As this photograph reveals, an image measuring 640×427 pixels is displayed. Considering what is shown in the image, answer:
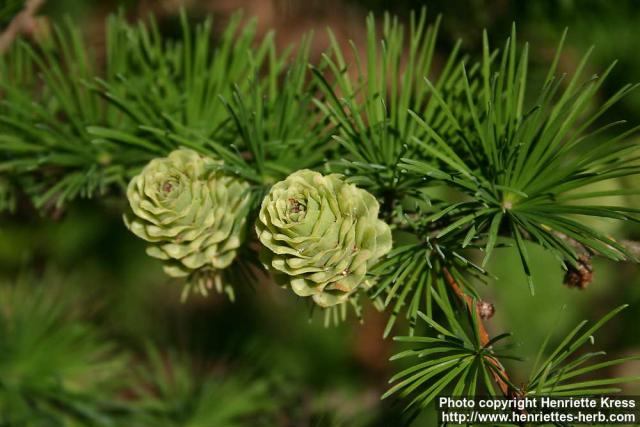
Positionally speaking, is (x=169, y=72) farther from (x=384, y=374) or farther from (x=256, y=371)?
(x=384, y=374)

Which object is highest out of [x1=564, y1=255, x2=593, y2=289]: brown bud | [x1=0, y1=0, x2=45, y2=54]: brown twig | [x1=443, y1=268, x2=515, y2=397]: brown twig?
[x1=0, y1=0, x2=45, y2=54]: brown twig

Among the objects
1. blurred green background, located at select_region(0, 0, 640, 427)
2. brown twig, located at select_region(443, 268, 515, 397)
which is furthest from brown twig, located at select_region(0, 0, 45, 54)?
brown twig, located at select_region(443, 268, 515, 397)

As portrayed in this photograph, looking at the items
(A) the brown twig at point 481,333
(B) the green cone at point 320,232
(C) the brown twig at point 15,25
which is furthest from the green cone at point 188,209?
(C) the brown twig at point 15,25

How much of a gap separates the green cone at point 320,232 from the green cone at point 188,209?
0.14 ft

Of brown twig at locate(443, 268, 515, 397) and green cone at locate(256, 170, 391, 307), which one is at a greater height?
green cone at locate(256, 170, 391, 307)

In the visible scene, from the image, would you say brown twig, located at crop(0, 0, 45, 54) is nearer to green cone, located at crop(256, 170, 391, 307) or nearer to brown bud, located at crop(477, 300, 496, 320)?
green cone, located at crop(256, 170, 391, 307)

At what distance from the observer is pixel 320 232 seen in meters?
0.36

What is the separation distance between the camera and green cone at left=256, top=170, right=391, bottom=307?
1.17 ft

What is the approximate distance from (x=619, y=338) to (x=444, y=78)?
2.16 ft

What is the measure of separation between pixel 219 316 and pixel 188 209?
2.79 ft

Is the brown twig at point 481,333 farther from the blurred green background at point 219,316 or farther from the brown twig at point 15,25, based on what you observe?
the brown twig at point 15,25

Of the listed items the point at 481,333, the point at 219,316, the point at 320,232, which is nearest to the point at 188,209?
the point at 320,232

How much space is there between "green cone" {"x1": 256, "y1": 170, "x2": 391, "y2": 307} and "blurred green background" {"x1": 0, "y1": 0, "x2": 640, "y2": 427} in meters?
0.09

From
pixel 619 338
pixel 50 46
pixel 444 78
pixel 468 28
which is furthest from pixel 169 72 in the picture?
pixel 619 338
